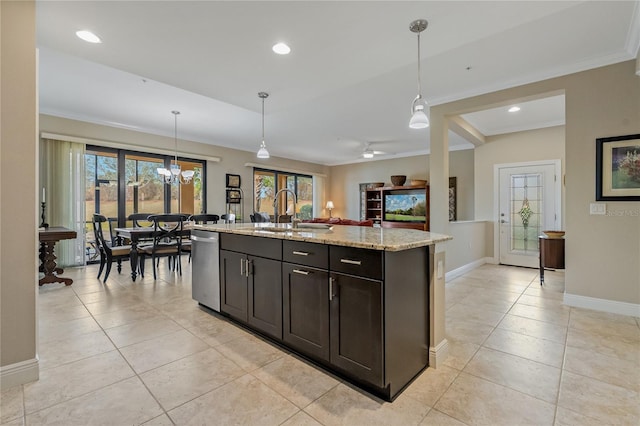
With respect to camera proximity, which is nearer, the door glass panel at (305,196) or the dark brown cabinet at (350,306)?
the dark brown cabinet at (350,306)

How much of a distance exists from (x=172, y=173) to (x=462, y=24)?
492 centimetres

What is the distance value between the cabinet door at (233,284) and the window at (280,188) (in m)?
4.57

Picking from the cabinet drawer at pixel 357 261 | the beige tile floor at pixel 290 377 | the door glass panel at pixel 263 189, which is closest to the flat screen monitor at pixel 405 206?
the door glass panel at pixel 263 189

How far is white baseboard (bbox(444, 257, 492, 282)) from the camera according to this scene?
14.3 feet

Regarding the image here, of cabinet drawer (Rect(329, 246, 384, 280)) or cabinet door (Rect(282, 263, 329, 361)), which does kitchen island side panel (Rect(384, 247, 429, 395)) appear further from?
cabinet door (Rect(282, 263, 329, 361))

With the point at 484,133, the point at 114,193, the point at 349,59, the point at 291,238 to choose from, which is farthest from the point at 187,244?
the point at 484,133

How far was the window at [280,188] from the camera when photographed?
323 inches

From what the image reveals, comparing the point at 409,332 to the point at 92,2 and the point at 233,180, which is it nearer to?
the point at 92,2

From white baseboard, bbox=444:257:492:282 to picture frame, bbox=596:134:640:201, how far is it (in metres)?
1.98

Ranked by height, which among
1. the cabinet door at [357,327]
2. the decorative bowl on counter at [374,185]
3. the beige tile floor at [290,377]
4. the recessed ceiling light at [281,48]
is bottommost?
the beige tile floor at [290,377]

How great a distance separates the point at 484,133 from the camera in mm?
5668

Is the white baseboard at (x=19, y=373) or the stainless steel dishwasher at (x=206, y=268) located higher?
the stainless steel dishwasher at (x=206, y=268)

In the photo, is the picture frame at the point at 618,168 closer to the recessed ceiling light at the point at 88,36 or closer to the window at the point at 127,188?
the recessed ceiling light at the point at 88,36

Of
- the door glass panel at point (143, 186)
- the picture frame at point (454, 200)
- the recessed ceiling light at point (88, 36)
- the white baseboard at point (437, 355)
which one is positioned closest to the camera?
the white baseboard at point (437, 355)
